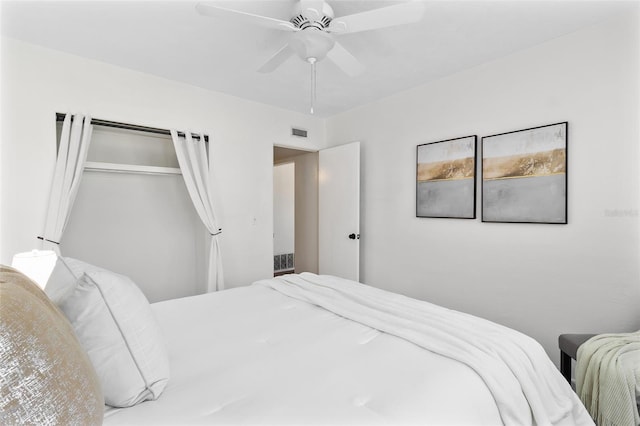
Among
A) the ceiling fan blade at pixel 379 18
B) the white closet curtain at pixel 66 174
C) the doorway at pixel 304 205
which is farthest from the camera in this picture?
the doorway at pixel 304 205

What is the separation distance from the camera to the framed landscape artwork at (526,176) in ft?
7.78

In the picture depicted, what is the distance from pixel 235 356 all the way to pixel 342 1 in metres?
2.06

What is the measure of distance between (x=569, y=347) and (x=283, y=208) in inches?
205

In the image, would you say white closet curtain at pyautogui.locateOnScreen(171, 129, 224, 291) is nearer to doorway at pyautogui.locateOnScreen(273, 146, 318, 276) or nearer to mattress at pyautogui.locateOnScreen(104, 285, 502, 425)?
doorway at pyautogui.locateOnScreen(273, 146, 318, 276)

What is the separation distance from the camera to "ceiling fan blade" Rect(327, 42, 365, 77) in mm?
2066

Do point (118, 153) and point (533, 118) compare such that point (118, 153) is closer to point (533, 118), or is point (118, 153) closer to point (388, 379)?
point (388, 379)

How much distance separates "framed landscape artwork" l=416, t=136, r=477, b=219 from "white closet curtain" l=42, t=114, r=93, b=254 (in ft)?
10.4

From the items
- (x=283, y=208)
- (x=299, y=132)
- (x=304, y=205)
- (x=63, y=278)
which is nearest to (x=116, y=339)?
(x=63, y=278)

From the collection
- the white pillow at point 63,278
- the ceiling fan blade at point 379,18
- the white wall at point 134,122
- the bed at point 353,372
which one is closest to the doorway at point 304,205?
the white wall at point 134,122

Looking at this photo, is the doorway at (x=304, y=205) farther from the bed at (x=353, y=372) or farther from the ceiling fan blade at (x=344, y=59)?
the bed at (x=353, y=372)

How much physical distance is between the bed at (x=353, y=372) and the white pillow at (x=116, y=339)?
6 centimetres

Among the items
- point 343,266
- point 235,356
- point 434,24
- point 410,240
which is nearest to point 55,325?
point 235,356

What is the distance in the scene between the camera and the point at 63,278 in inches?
42.5

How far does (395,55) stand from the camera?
104 inches
